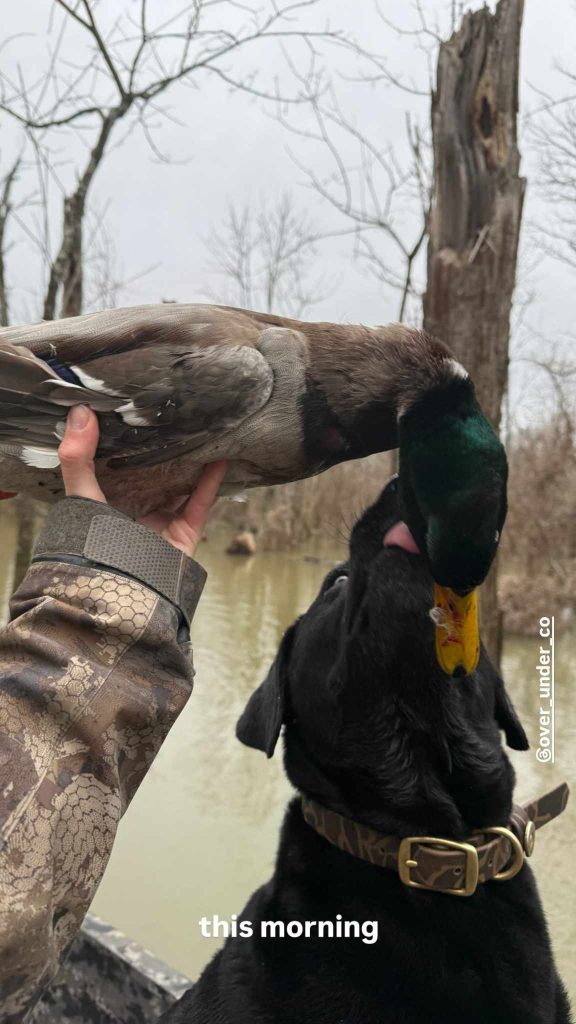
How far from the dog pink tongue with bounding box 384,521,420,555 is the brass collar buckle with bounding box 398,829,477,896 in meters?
0.55

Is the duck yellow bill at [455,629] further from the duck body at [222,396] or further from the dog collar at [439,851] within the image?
the dog collar at [439,851]

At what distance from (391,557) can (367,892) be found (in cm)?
66

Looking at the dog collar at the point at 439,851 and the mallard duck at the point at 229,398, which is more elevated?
the mallard duck at the point at 229,398

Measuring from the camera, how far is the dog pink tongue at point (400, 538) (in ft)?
5.09

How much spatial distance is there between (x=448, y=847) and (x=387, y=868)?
140 mm

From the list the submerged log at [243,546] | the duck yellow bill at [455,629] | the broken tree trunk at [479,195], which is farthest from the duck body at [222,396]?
the submerged log at [243,546]

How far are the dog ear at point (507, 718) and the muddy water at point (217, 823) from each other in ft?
6.80

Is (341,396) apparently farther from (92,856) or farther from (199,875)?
(199,875)

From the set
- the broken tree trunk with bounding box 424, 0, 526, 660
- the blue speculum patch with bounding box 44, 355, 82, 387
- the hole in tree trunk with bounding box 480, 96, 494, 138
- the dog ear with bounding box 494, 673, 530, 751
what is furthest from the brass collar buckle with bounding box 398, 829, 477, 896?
the hole in tree trunk with bounding box 480, 96, 494, 138

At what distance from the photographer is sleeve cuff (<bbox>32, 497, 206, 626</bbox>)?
1.14 m

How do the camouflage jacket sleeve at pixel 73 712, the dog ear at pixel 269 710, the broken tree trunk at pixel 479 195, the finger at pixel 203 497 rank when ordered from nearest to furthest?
the camouflage jacket sleeve at pixel 73 712, the finger at pixel 203 497, the dog ear at pixel 269 710, the broken tree trunk at pixel 479 195

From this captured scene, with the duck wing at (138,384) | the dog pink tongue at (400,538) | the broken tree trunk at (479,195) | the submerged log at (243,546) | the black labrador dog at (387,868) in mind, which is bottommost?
the submerged log at (243,546)

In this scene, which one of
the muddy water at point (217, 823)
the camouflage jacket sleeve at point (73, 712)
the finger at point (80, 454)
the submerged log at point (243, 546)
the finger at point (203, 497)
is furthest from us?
the submerged log at point (243, 546)

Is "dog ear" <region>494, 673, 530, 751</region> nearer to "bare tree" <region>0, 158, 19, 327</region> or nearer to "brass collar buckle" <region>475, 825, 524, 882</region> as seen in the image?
"brass collar buckle" <region>475, 825, 524, 882</region>
